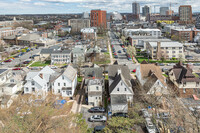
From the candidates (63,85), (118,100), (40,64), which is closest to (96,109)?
(118,100)

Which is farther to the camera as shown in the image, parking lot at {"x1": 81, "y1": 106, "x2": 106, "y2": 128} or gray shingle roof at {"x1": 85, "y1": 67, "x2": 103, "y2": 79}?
gray shingle roof at {"x1": 85, "y1": 67, "x2": 103, "y2": 79}

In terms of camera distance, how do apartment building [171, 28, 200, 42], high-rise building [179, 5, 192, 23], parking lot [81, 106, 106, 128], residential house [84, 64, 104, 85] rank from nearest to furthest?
1. parking lot [81, 106, 106, 128]
2. residential house [84, 64, 104, 85]
3. apartment building [171, 28, 200, 42]
4. high-rise building [179, 5, 192, 23]

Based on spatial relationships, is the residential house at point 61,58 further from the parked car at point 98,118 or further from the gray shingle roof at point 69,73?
the parked car at point 98,118

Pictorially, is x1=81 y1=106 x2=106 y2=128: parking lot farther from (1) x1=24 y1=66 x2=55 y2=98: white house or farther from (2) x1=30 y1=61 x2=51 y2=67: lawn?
(2) x1=30 y1=61 x2=51 y2=67: lawn

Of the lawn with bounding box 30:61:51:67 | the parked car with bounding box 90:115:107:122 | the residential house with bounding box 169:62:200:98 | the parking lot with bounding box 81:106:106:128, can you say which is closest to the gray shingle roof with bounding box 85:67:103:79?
the parking lot with bounding box 81:106:106:128

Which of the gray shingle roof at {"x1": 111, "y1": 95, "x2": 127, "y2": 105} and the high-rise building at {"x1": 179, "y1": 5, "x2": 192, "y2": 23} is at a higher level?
the high-rise building at {"x1": 179, "y1": 5, "x2": 192, "y2": 23}

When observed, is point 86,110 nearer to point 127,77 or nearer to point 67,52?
point 127,77

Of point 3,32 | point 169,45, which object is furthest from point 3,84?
point 3,32
